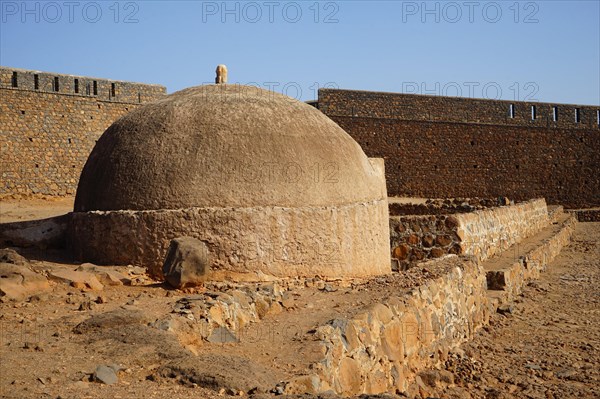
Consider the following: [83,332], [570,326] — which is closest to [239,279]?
[83,332]

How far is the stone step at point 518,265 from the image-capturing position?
956 centimetres

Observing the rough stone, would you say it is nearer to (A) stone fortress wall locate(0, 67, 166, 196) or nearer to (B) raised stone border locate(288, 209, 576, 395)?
(B) raised stone border locate(288, 209, 576, 395)

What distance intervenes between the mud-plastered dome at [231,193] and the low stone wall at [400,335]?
920 mm

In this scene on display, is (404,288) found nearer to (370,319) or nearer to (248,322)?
(370,319)

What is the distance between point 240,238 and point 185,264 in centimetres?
69

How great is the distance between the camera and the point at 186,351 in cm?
412

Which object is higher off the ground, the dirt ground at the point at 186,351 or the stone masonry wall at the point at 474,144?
the stone masonry wall at the point at 474,144

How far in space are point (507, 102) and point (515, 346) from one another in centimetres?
2392

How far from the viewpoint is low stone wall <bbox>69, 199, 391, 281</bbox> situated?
647cm

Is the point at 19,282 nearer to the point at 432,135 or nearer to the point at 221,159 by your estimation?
the point at 221,159

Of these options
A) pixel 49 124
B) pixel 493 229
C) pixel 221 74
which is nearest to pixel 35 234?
pixel 221 74

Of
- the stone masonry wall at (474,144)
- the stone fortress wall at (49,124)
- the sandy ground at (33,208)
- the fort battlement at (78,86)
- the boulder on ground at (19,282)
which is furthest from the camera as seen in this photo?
the stone masonry wall at (474,144)

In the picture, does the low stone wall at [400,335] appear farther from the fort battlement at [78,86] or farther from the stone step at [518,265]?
the fort battlement at [78,86]

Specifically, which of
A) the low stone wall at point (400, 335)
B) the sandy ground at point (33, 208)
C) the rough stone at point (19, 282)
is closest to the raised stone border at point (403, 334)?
the low stone wall at point (400, 335)
